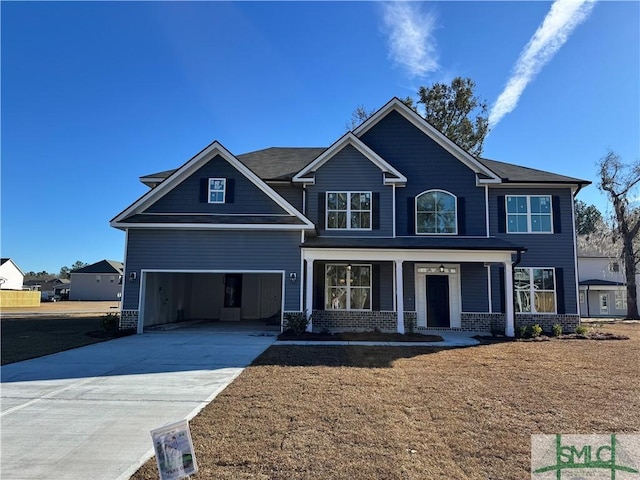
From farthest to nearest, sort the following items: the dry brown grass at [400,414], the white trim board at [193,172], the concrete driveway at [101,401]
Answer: the white trim board at [193,172], the concrete driveway at [101,401], the dry brown grass at [400,414]

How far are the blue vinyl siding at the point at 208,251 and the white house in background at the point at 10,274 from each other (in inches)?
1856

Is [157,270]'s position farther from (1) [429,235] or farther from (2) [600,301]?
(2) [600,301]

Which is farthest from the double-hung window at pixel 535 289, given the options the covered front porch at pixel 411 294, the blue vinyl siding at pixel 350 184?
the blue vinyl siding at pixel 350 184

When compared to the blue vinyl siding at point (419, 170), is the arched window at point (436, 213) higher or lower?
lower

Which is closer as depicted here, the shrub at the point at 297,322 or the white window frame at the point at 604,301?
the shrub at the point at 297,322

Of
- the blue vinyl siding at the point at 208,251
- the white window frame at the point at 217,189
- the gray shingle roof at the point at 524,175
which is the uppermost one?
the gray shingle roof at the point at 524,175

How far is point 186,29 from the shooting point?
40.0ft

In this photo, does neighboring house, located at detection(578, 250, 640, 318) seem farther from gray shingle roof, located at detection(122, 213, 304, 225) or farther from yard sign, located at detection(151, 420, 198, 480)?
yard sign, located at detection(151, 420, 198, 480)

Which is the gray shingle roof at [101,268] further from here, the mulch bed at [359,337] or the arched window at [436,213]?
the arched window at [436,213]

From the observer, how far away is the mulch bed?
12.5 meters

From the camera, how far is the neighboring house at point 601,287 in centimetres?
3192

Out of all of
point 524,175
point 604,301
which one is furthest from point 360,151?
point 604,301

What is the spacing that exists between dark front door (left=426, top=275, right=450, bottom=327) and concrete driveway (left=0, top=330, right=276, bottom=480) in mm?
7386

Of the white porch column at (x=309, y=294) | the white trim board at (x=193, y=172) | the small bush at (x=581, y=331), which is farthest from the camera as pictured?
the small bush at (x=581, y=331)
